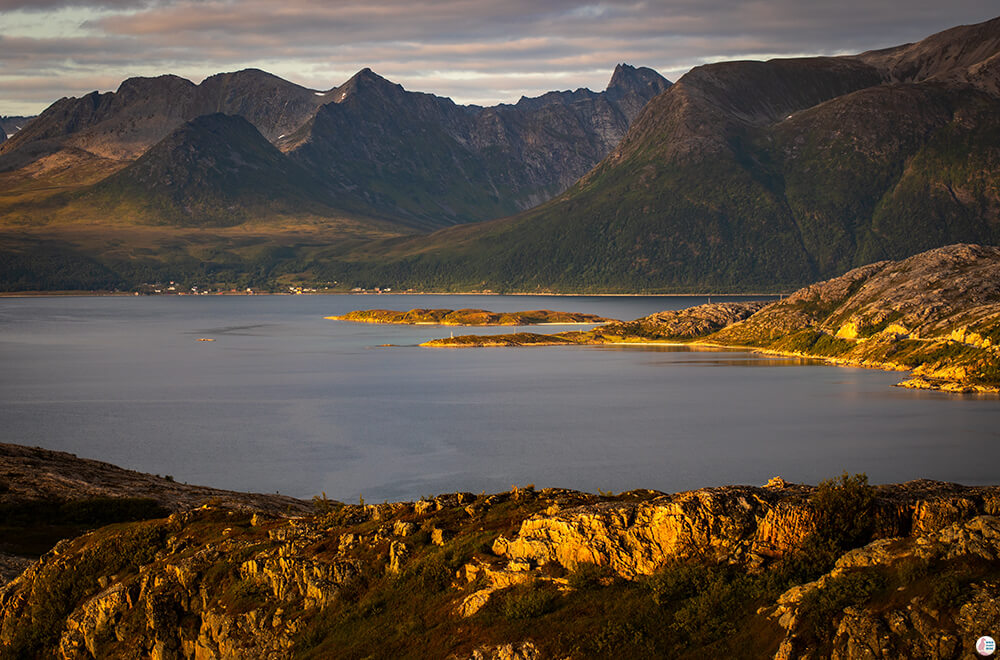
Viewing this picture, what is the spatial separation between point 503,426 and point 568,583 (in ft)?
335

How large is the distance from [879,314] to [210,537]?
165 metres

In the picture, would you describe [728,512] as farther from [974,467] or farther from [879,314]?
[879,314]

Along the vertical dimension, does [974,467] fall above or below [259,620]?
below

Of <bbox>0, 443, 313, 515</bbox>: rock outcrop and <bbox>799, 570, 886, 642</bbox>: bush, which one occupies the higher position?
<bbox>799, 570, 886, 642</bbox>: bush

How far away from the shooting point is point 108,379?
181625 mm

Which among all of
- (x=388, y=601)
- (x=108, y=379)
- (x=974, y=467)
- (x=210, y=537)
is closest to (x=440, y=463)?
(x=974, y=467)

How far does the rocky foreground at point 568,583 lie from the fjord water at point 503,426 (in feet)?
179

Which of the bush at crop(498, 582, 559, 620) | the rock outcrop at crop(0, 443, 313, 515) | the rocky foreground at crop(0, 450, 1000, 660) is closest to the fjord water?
the rock outcrop at crop(0, 443, 313, 515)

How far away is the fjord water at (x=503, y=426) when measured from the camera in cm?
9538

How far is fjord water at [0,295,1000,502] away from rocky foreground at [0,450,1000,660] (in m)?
54.5

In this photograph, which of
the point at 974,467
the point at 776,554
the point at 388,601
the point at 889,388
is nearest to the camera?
the point at 776,554

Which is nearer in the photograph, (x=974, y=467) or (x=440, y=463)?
(x=974, y=467)

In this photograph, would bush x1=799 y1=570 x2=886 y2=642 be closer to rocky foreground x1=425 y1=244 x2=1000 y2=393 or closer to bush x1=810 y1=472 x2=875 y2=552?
bush x1=810 y1=472 x2=875 y2=552

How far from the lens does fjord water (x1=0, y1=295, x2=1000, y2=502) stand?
313 ft
